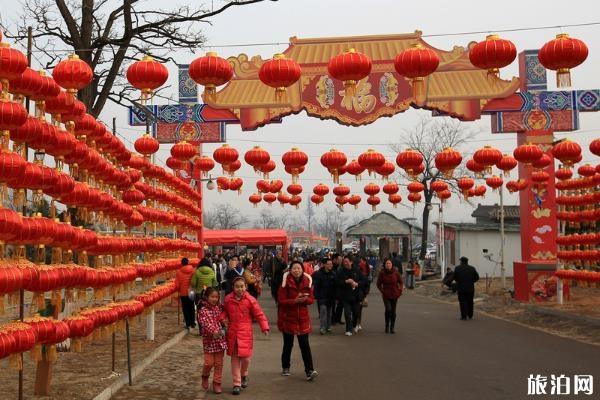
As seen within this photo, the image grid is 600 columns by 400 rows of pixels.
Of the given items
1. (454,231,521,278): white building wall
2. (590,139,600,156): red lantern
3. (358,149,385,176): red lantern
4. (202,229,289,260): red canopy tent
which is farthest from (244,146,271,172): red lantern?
(454,231,521,278): white building wall

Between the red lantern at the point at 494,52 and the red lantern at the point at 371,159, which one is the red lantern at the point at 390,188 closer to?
the red lantern at the point at 371,159

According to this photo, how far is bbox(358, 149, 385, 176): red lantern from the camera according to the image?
17094 mm

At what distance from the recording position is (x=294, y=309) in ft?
32.3

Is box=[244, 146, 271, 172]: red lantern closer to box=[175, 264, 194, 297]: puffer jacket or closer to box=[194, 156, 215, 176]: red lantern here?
box=[194, 156, 215, 176]: red lantern

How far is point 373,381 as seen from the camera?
938cm

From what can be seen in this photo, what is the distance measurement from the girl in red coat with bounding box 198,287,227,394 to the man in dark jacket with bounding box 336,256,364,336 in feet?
20.2

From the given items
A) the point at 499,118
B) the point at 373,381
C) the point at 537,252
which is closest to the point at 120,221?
the point at 373,381

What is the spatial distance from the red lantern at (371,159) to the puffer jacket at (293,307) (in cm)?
761

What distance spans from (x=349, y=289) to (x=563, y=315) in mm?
6756

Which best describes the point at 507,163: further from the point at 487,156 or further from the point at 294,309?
the point at 294,309

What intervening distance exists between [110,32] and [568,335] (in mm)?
13020

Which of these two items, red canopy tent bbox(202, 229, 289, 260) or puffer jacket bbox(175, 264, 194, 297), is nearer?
puffer jacket bbox(175, 264, 194, 297)

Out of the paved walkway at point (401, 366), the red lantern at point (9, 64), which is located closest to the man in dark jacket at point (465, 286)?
the paved walkway at point (401, 366)

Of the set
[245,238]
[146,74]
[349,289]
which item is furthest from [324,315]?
[245,238]
